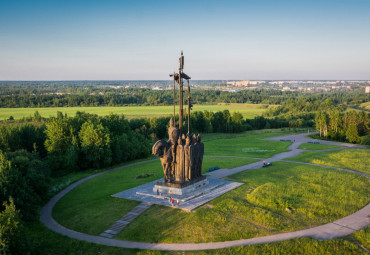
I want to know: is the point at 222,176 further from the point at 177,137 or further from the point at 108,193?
the point at 108,193

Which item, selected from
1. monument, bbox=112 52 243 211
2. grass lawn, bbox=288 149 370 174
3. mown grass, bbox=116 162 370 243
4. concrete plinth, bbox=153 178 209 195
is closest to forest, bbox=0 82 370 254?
monument, bbox=112 52 243 211

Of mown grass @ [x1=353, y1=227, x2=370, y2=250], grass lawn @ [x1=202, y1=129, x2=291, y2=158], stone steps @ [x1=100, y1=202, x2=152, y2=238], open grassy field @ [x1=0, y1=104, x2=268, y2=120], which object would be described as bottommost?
grass lawn @ [x1=202, y1=129, x2=291, y2=158]

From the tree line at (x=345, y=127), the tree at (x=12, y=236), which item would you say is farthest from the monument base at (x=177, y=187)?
the tree line at (x=345, y=127)

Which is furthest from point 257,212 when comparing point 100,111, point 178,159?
point 100,111

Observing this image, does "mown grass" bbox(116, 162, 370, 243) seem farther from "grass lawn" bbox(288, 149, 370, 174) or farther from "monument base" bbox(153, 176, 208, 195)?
"grass lawn" bbox(288, 149, 370, 174)

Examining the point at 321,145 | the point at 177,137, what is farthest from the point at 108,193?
the point at 321,145

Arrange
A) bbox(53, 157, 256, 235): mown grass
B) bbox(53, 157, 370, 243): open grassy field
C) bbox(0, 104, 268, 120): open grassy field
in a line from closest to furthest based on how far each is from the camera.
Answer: bbox(53, 157, 370, 243): open grassy field, bbox(53, 157, 256, 235): mown grass, bbox(0, 104, 268, 120): open grassy field
